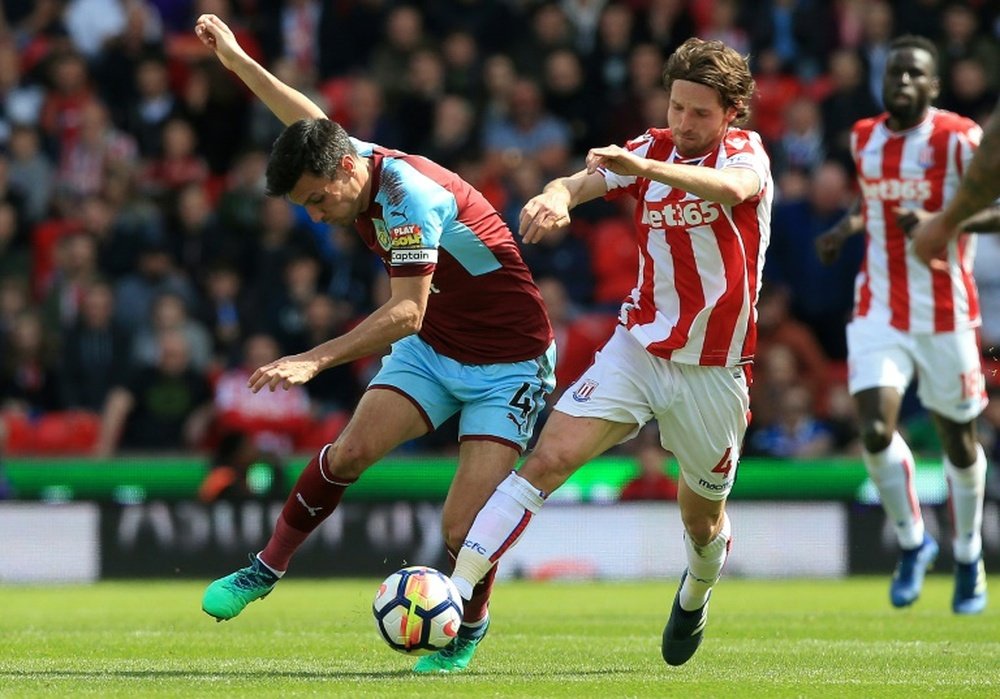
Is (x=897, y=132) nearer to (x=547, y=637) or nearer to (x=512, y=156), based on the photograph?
(x=512, y=156)

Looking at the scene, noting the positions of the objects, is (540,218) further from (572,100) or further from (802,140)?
(572,100)

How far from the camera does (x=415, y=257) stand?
7078 millimetres

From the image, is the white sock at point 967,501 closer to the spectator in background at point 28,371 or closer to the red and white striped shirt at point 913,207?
the red and white striped shirt at point 913,207

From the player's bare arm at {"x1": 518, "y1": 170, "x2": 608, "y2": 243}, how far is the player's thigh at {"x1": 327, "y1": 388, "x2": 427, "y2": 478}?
45.3 inches

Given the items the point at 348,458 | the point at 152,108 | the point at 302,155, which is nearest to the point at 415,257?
the point at 302,155

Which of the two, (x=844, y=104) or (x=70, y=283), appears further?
(x=844, y=104)

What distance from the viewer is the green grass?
6.72 m

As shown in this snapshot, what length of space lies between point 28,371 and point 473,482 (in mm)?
9331

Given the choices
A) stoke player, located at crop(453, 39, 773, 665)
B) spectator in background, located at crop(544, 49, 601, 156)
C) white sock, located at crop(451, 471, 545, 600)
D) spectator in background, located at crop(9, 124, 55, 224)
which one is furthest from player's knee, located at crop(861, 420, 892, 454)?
spectator in background, located at crop(9, 124, 55, 224)

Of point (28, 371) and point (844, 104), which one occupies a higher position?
point (844, 104)

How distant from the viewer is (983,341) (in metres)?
15.8

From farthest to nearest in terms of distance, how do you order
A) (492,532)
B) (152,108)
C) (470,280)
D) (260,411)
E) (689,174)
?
(152,108) → (260,411) → (470,280) → (492,532) → (689,174)

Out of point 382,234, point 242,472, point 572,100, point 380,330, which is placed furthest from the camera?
point 572,100

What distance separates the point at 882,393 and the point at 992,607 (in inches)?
61.5
